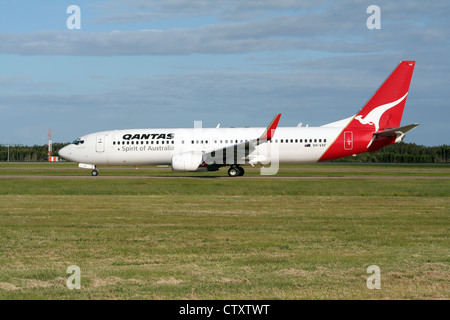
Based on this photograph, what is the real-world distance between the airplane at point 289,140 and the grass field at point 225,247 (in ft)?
55.7

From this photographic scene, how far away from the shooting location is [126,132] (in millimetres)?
46406

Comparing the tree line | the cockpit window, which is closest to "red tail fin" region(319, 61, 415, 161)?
the cockpit window

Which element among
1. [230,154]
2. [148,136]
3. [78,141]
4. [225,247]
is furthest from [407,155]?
[225,247]

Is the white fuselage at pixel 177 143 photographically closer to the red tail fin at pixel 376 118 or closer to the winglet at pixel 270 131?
the red tail fin at pixel 376 118

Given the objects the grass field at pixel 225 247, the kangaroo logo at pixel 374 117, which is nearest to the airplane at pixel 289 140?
the kangaroo logo at pixel 374 117

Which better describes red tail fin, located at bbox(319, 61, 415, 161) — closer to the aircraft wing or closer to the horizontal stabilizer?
the horizontal stabilizer

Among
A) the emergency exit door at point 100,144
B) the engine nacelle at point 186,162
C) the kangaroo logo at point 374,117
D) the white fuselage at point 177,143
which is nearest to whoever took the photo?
the engine nacelle at point 186,162

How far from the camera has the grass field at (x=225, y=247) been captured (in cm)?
891

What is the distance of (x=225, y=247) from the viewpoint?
12.7 metres

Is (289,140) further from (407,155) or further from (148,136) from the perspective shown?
(407,155)

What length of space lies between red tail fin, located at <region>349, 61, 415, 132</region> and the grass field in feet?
59.1

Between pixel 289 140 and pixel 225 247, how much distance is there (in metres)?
30.7
